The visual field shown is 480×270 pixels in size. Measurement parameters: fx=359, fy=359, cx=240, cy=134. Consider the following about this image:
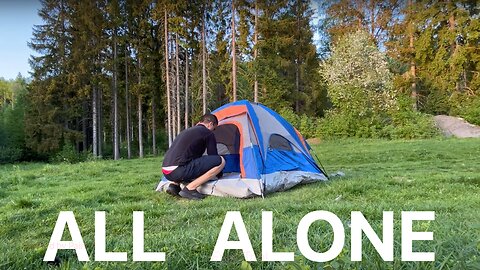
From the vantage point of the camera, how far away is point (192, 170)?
555 centimetres

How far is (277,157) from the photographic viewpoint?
6.32 meters

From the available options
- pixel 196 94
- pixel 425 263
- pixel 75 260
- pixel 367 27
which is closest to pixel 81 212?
pixel 75 260

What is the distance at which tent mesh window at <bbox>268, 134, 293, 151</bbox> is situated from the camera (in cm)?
646

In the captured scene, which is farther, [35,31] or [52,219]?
[35,31]

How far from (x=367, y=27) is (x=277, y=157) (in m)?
22.5

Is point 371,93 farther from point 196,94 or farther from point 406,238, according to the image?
point 406,238

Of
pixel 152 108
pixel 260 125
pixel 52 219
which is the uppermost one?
pixel 152 108

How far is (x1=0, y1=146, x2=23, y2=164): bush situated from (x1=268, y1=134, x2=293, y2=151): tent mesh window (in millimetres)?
22981

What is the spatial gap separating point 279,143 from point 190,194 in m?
2.03

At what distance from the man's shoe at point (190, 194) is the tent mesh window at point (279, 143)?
1.63 metres

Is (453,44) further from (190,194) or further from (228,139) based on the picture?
(190,194)

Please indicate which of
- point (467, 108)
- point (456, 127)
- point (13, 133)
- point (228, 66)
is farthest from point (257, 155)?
point (13, 133)

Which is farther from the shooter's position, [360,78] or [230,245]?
[360,78]

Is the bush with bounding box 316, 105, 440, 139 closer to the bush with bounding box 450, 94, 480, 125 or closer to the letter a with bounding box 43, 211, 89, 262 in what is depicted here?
the bush with bounding box 450, 94, 480, 125
